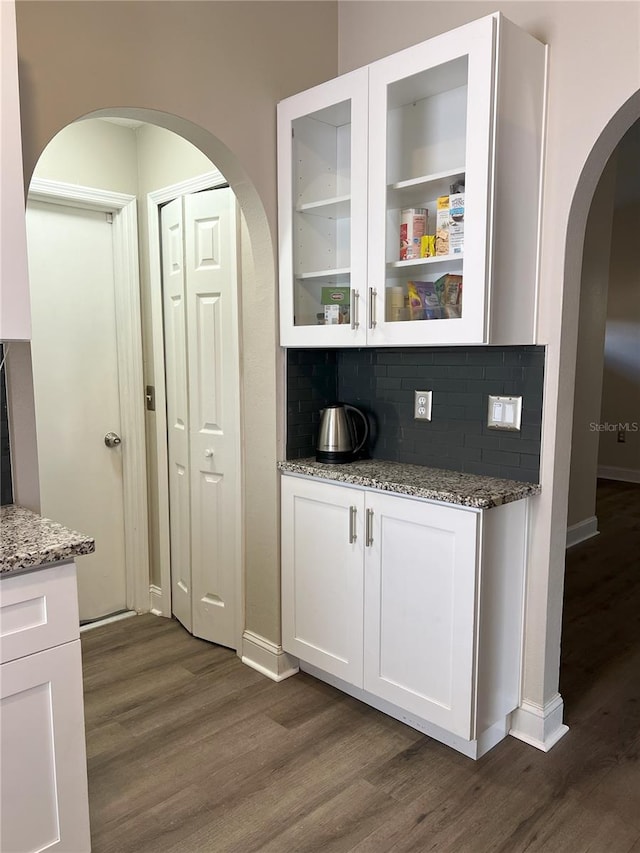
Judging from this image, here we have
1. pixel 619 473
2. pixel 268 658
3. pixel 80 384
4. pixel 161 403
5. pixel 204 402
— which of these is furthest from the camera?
pixel 619 473

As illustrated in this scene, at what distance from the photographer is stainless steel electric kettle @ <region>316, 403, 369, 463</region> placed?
2.52 meters

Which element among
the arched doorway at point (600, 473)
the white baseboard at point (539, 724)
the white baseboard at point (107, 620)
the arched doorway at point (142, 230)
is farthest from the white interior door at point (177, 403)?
the arched doorway at point (600, 473)

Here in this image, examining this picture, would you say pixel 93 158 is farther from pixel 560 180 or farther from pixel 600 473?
pixel 600 473

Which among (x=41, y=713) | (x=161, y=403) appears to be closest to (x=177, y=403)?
(x=161, y=403)

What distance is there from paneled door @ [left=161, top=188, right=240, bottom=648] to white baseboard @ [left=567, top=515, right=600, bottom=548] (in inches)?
106

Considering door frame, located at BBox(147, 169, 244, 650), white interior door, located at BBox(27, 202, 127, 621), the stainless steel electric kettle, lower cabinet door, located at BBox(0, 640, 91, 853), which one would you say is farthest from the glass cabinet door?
white interior door, located at BBox(27, 202, 127, 621)

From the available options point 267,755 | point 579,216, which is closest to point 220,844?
point 267,755

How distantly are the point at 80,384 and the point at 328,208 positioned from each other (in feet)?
4.95

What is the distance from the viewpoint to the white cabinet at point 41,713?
1.47 m

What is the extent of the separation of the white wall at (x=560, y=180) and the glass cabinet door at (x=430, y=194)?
0.29 meters

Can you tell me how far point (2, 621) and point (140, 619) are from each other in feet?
6.47

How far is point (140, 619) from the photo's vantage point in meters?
3.32

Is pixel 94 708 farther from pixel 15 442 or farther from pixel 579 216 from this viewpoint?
pixel 579 216

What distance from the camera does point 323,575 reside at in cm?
249
